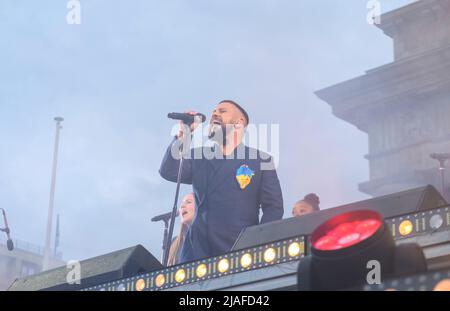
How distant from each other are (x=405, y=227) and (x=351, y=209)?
2.30 ft

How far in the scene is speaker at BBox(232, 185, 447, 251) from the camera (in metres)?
4.66

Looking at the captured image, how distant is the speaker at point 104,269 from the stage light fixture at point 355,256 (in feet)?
8.07

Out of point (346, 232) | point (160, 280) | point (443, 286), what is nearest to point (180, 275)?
point (160, 280)

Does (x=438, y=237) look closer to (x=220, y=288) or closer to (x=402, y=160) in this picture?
(x=220, y=288)

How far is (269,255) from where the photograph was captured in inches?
178

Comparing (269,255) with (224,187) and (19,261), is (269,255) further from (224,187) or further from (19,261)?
(19,261)

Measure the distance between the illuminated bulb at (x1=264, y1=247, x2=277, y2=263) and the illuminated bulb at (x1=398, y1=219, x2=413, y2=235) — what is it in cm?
65

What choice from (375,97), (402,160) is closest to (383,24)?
(375,97)

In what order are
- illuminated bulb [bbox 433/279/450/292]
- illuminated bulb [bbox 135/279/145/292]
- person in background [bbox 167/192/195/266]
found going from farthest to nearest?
person in background [bbox 167/192/195/266]
illuminated bulb [bbox 135/279/145/292]
illuminated bulb [bbox 433/279/450/292]

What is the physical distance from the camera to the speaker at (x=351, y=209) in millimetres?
4663

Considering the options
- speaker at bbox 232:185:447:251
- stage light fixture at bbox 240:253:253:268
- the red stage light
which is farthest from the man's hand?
the red stage light

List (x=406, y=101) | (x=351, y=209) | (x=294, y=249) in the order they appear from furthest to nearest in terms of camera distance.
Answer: (x=406, y=101)
(x=351, y=209)
(x=294, y=249)

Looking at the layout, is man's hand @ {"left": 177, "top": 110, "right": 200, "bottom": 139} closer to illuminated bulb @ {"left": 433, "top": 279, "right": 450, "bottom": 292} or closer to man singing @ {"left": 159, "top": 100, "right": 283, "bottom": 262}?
man singing @ {"left": 159, "top": 100, "right": 283, "bottom": 262}
